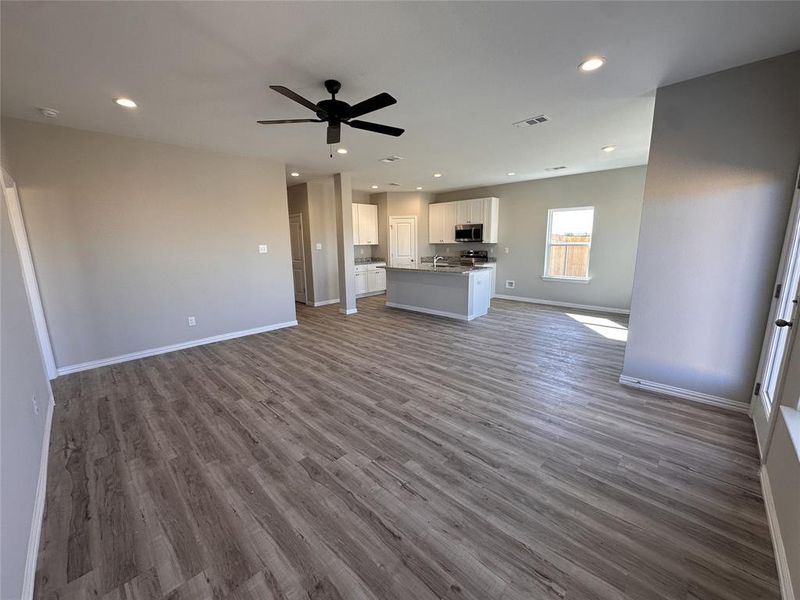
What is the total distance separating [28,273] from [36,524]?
293cm

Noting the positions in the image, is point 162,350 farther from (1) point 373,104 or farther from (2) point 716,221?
(2) point 716,221

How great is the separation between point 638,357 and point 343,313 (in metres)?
4.78

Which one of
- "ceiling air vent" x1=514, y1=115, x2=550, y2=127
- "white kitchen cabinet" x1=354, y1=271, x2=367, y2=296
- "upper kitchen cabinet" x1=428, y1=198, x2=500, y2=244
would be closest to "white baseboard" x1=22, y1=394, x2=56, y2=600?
"ceiling air vent" x1=514, y1=115, x2=550, y2=127

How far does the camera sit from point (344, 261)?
6.21 m

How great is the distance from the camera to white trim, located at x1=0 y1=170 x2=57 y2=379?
3.07 meters

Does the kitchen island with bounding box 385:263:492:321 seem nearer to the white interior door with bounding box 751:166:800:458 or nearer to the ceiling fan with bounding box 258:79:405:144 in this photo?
the ceiling fan with bounding box 258:79:405:144

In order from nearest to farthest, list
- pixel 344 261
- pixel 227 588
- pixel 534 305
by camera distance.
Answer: pixel 227 588 < pixel 344 261 < pixel 534 305

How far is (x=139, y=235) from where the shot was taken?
392 cm

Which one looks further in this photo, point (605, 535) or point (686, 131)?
point (686, 131)

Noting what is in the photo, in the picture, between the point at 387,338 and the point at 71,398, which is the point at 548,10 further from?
the point at 71,398

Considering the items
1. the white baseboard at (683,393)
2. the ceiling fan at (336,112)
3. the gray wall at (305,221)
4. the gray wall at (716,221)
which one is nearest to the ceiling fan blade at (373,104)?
the ceiling fan at (336,112)

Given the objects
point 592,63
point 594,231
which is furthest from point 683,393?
point 594,231

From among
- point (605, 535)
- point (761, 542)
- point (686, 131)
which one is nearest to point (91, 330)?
point (605, 535)

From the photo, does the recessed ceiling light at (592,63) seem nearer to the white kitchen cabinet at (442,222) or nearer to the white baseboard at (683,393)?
the white baseboard at (683,393)
